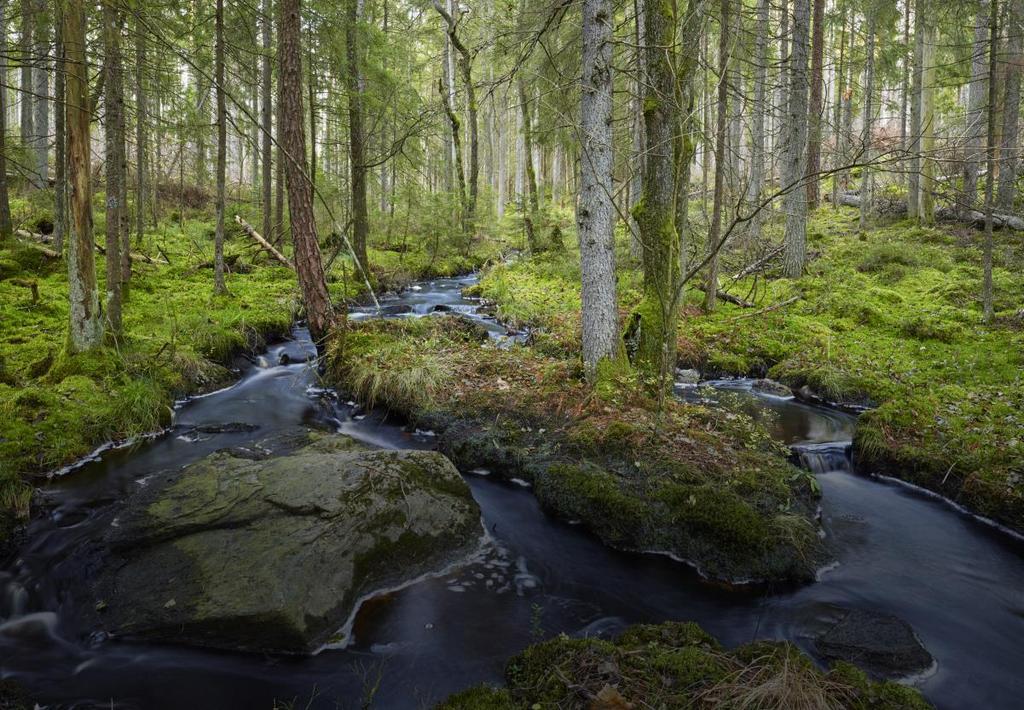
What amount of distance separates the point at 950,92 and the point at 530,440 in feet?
124

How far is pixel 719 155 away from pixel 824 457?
168 inches

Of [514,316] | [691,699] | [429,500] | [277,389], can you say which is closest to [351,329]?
[277,389]

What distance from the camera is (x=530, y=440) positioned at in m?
6.87

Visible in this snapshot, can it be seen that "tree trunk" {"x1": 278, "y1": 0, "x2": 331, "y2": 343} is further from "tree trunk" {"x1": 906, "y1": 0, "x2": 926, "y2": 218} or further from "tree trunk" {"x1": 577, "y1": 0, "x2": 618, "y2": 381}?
"tree trunk" {"x1": 906, "y1": 0, "x2": 926, "y2": 218}

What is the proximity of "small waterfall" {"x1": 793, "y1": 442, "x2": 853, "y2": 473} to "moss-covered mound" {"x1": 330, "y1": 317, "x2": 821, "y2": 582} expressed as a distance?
0.56 m

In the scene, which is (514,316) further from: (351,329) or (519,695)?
(519,695)

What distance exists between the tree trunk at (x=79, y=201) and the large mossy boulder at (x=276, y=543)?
353 cm

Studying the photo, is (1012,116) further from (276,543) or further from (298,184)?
(276,543)

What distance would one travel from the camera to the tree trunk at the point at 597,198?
6547 millimetres

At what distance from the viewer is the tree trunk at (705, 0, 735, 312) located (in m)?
5.71

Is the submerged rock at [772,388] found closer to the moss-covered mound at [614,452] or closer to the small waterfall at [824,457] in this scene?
the small waterfall at [824,457]

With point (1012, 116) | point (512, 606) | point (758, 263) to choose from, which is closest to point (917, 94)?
point (1012, 116)

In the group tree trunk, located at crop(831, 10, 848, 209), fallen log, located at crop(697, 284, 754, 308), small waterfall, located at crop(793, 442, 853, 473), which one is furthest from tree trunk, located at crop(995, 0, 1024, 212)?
small waterfall, located at crop(793, 442, 853, 473)

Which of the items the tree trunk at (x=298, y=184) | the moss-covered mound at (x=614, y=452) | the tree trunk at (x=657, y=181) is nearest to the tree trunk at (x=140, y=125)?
the tree trunk at (x=298, y=184)
